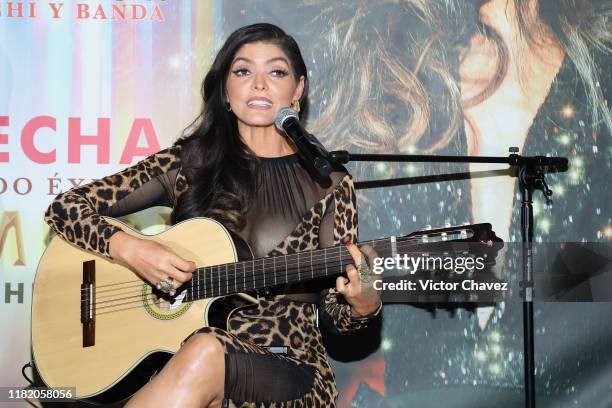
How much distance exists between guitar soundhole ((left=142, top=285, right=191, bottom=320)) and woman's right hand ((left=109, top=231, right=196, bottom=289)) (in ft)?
0.14

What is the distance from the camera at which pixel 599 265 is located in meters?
3.55

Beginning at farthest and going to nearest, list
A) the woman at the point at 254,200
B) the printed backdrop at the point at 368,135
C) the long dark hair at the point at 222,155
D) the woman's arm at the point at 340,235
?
the printed backdrop at the point at 368,135 < the long dark hair at the point at 222,155 < the woman's arm at the point at 340,235 < the woman at the point at 254,200

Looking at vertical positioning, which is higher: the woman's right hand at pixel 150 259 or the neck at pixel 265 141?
the neck at pixel 265 141

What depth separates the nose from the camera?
116 inches

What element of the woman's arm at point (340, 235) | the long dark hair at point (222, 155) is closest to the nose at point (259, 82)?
the long dark hair at point (222, 155)

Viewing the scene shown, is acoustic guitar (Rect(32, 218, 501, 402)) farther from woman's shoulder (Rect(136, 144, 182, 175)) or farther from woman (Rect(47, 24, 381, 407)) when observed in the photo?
woman's shoulder (Rect(136, 144, 182, 175))

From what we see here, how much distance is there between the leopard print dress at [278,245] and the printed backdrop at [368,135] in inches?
20.8

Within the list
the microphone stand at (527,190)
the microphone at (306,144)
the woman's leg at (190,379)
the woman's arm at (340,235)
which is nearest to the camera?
the woman's leg at (190,379)

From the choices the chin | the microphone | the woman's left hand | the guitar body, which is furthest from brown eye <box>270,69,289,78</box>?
the woman's left hand

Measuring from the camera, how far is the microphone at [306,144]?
92.4 inches

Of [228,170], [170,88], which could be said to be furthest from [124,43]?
[228,170]

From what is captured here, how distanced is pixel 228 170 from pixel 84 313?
685mm

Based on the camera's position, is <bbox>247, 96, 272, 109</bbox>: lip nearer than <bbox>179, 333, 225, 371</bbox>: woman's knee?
No

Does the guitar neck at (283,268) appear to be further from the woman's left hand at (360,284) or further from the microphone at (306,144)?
the microphone at (306,144)
